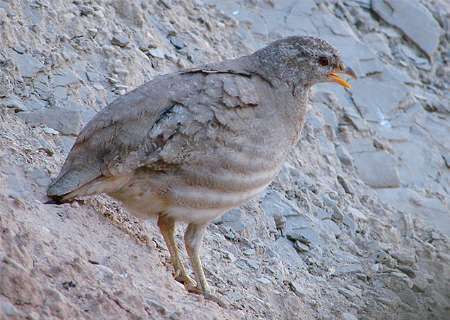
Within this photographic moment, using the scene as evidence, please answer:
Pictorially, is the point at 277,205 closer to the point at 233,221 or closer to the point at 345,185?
the point at 233,221

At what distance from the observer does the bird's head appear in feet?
23.0

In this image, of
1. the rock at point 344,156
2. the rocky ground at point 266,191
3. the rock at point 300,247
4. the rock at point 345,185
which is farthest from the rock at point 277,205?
the rock at point 344,156

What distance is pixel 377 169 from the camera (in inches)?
413

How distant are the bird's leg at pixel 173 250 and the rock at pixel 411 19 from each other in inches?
254

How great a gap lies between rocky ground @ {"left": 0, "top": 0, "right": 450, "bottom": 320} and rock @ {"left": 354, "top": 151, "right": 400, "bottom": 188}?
0.06 feet

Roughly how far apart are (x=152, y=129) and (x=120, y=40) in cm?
303

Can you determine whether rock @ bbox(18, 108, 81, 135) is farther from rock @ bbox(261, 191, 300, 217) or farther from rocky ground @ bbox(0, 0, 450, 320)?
rock @ bbox(261, 191, 300, 217)

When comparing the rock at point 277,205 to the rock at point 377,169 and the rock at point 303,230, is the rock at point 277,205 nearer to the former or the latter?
the rock at point 303,230

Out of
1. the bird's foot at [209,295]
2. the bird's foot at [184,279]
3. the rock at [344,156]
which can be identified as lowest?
the rock at [344,156]

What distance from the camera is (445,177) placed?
36.0 ft

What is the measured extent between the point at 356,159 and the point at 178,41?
226cm

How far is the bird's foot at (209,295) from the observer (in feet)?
21.2

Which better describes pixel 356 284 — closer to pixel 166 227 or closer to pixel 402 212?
pixel 402 212

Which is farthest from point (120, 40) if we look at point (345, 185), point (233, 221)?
point (345, 185)
